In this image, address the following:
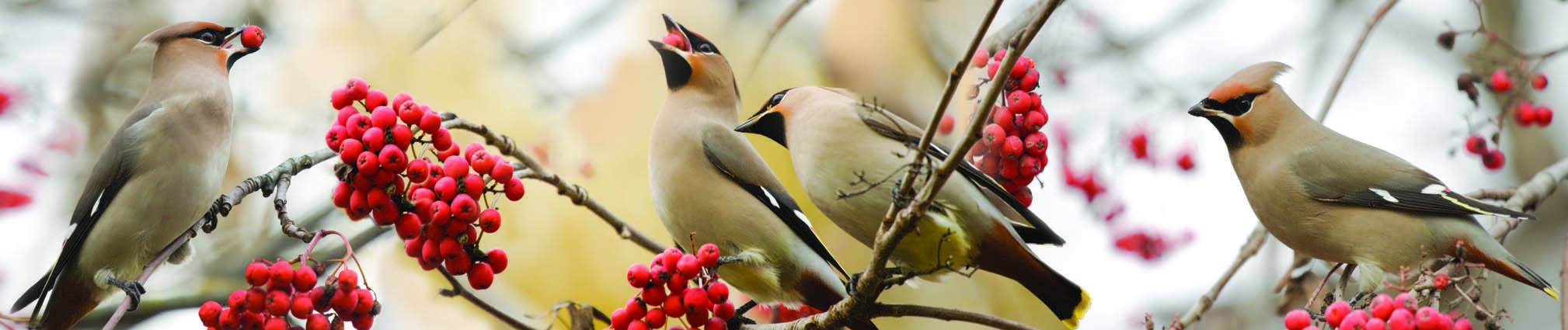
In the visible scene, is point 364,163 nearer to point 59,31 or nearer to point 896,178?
point 896,178

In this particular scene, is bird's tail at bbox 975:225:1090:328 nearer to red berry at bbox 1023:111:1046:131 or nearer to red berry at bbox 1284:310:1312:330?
red berry at bbox 1023:111:1046:131

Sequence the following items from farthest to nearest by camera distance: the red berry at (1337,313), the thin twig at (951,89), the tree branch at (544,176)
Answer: the tree branch at (544,176)
the red berry at (1337,313)
the thin twig at (951,89)

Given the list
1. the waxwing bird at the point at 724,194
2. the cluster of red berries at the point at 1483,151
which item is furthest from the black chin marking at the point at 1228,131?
the cluster of red berries at the point at 1483,151

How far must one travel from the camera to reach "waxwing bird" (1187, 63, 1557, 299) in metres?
1.91

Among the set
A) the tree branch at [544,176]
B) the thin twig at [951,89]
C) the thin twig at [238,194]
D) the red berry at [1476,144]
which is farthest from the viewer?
the red berry at [1476,144]

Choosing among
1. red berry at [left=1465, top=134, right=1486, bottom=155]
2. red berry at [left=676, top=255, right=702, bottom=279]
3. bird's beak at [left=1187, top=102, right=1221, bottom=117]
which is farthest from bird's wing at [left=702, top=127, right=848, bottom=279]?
red berry at [left=1465, top=134, right=1486, bottom=155]

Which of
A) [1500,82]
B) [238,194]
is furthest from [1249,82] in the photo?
[238,194]

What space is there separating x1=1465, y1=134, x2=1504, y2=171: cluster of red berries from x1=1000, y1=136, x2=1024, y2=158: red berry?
1.64 metres

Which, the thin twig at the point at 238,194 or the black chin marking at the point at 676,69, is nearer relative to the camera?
the thin twig at the point at 238,194

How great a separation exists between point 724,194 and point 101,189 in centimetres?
122

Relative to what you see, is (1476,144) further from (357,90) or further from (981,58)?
(357,90)

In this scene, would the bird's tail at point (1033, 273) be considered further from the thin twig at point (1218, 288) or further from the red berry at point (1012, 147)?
the thin twig at point (1218, 288)

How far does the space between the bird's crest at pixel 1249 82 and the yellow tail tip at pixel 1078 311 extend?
0.46 metres

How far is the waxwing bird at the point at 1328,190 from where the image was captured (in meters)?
1.91
